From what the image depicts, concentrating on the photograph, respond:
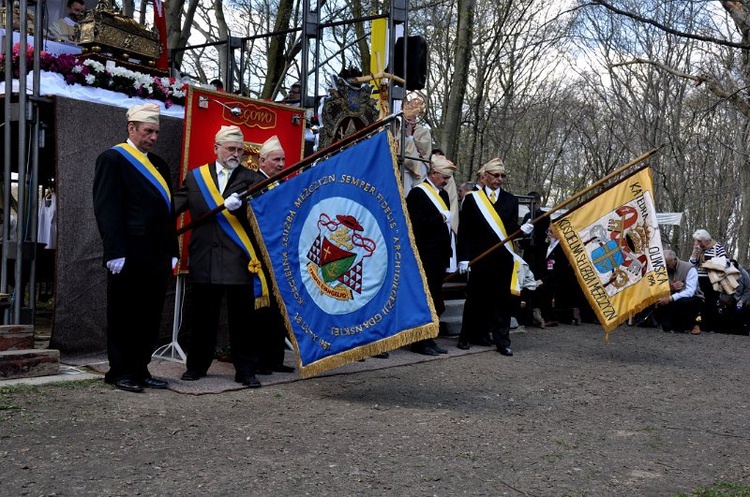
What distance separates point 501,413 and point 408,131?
4486mm

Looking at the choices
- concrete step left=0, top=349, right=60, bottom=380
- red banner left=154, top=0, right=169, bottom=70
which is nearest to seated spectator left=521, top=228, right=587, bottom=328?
red banner left=154, top=0, right=169, bottom=70

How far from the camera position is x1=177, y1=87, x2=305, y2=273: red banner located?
24.9 feet

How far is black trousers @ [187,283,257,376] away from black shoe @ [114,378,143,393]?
596mm

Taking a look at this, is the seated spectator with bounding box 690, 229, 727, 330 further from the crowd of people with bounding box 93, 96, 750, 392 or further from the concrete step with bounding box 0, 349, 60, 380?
the concrete step with bounding box 0, 349, 60, 380

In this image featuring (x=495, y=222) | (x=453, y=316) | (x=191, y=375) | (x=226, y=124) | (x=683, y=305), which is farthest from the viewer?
(x=683, y=305)

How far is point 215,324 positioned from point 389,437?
6.76 ft

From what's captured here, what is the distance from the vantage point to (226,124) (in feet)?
26.0

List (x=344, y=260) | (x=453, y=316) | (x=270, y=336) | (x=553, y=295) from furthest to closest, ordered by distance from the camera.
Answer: (x=553, y=295)
(x=453, y=316)
(x=270, y=336)
(x=344, y=260)

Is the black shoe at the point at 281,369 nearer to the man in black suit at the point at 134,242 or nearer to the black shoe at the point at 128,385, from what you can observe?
the man in black suit at the point at 134,242

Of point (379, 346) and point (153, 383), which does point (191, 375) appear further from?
point (379, 346)

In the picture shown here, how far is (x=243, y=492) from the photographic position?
13.3 feet

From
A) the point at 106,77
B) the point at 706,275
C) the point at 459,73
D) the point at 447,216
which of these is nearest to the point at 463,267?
the point at 447,216

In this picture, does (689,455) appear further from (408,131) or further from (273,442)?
(408,131)

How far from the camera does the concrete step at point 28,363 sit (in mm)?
6371
